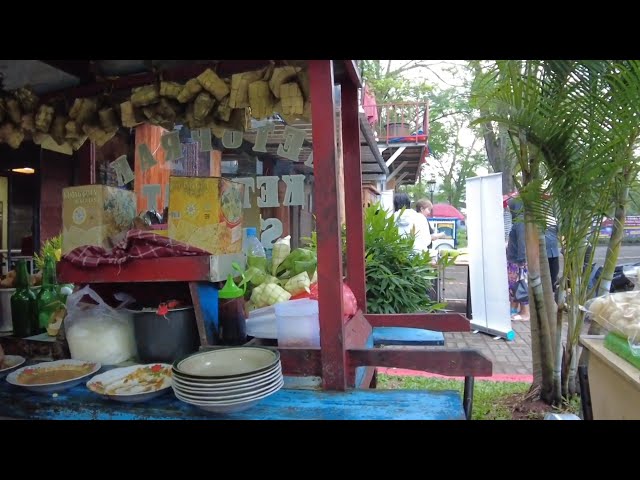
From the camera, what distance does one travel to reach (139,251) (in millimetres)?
2268

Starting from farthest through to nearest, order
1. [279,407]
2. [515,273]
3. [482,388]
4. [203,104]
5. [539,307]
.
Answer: [515,273], [482,388], [539,307], [203,104], [279,407]

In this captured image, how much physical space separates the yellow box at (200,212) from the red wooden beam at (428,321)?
1.16m

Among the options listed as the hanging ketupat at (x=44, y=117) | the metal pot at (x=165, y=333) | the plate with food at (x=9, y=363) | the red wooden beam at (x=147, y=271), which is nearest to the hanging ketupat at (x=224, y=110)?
the red wooden beam at (x=147, y=271)

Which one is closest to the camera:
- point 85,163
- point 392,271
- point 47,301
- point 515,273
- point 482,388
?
point 47,301

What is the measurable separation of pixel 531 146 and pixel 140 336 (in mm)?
2950

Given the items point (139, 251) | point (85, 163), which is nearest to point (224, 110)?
point (139, 251)

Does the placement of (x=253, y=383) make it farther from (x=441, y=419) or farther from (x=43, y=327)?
(x=43, y=327)

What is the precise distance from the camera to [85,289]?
2.33m

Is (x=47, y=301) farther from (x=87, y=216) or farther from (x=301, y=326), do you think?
(x=301, y=326)

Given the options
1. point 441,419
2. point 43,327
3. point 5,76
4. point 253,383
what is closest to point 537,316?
point 441,419

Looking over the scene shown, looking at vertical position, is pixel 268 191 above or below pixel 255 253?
above

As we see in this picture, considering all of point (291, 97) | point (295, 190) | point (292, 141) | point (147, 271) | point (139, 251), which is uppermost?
point (291, 97)

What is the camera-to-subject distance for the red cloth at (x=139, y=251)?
7.42 feet

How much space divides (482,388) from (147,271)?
3557 millimetres
